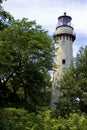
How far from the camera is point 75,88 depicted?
3189cm

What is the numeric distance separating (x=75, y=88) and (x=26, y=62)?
4.87m

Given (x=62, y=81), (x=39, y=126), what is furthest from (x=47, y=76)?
(x=39, y=126)

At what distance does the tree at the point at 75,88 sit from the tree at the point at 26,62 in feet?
6.13

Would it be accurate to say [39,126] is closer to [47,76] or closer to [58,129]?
[58,129]

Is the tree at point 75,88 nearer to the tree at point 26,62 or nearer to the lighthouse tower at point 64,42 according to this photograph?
the tree at point 26,62

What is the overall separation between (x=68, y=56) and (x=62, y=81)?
14204mm

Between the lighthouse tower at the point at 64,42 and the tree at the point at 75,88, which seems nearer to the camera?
the tree at the point at 75,88

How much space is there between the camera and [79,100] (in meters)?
31.7

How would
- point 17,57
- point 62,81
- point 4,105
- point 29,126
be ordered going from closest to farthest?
point 29,126
point 4,105
point 17,57
point 62,81

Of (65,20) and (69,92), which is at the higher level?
(65,20)

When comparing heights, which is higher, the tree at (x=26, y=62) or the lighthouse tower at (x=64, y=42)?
the lighthouse tower at (x=64, y=42)

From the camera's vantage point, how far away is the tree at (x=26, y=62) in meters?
30.9

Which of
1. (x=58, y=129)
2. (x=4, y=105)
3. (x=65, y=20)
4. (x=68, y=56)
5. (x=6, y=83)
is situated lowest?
(x=58, y=129)

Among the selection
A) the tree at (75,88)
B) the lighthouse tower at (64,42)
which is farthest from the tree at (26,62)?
the lighthouse tower at (64,42)
